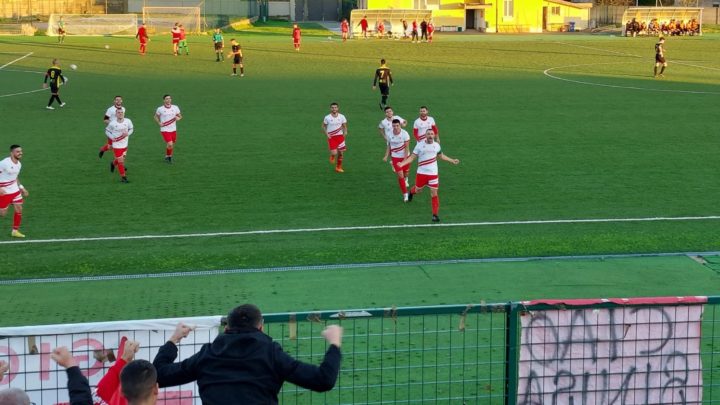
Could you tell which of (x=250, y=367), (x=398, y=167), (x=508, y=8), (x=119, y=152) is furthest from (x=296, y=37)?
(x=250, y=367)

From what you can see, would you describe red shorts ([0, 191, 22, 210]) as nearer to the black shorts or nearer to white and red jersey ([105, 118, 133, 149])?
white and red jersey ([105, 118, 133, 149])

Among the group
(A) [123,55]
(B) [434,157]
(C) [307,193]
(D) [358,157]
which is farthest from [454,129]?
(A) [123,55]

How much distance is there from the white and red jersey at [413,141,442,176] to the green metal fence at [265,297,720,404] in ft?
23.2

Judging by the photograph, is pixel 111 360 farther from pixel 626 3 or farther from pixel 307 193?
pixel 626 3

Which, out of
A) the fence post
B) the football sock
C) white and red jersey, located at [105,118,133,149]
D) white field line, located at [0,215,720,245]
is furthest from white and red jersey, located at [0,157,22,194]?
the fence post

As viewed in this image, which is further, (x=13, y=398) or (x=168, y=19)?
(x=168, y=19)

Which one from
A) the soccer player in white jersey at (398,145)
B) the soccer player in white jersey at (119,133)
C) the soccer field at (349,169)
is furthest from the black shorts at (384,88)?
the soccer player in white jersey at (119,133)

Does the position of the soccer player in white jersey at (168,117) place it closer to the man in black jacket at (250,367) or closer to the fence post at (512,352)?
the fence post at (512,352)

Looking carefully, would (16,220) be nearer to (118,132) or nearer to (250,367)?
(118,132)

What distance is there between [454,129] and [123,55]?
1156 inches

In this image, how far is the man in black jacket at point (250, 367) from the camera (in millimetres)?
6707

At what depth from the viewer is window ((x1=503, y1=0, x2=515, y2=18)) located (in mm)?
80938

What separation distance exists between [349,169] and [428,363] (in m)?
14.7

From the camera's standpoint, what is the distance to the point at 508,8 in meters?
81.2
